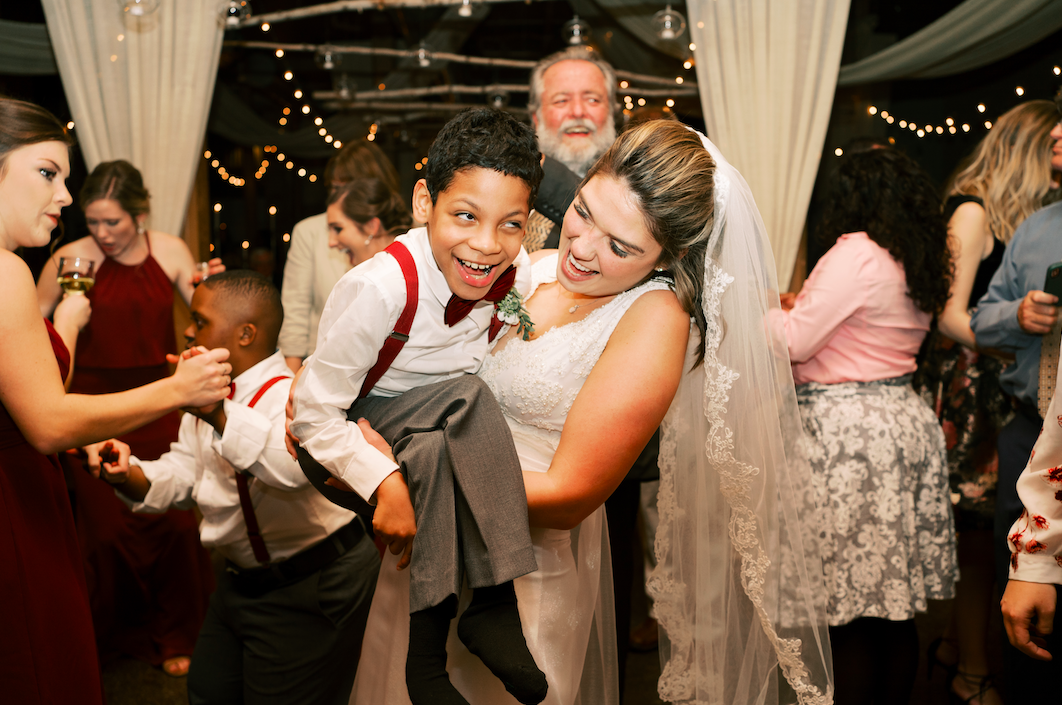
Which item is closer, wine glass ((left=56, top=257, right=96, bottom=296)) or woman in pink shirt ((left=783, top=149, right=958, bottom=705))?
woman in pink shirt ((left=783, top=149, right=958, bottom=705))

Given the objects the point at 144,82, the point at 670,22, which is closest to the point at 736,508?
the point at 670,22

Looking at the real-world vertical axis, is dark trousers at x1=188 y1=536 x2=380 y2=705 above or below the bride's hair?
below

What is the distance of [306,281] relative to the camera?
3.39m

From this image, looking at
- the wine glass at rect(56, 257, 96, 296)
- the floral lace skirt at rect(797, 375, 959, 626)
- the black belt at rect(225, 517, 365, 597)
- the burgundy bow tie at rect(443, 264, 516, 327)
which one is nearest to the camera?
the burgundy bow tie at rect(443, 264, 516, 327)

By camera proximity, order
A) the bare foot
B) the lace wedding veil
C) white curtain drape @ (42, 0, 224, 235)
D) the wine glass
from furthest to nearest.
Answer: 1. white curtain drape @ (42, 0, 224, 235)
2. the bare foot
3. the wine glass
4. the lace wedding veil

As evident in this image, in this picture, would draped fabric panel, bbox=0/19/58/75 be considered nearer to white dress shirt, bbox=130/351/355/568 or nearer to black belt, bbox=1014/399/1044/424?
white dress shirt, bbox=130/351/355/568

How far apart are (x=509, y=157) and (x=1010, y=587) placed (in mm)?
1325

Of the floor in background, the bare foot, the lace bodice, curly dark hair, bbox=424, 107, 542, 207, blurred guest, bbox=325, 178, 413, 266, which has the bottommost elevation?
the floor in background

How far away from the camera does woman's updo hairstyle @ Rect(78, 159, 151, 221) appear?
3.09 meters

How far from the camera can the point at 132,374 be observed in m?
3.21

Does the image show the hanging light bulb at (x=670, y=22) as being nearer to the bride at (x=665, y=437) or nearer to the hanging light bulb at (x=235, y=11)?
the hanging light bulb at (x=235, y=11)

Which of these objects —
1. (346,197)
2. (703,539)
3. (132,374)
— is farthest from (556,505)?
(132,374)

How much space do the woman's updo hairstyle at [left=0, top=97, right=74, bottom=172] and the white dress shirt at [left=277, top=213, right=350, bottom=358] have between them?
1.72 metres

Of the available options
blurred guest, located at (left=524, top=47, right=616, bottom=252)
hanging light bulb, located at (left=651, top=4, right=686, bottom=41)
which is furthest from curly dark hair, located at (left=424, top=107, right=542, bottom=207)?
hanging light bulb, located at (left=651, top=4, right=686, bottom=41)
